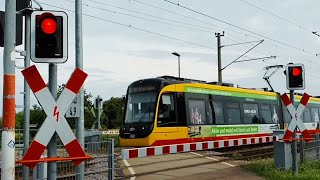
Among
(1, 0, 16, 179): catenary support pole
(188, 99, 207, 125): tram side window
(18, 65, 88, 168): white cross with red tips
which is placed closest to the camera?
(18, 65, 88, 168): white cross with red tips

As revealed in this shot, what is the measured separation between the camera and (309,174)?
37.4 ft

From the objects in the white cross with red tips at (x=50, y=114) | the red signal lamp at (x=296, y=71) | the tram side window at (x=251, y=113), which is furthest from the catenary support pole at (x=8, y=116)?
the tram side window at (x=251, y=113)

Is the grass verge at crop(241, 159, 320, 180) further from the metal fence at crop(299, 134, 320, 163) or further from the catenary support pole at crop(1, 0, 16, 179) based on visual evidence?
the catenary support pole at crop(1, 0, 16, 179)

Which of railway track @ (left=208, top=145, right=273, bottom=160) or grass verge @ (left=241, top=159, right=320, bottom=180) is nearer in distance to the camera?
grass verge @ (left=241, top=159, right=320, bottom=180)

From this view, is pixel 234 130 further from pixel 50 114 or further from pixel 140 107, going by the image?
pixel 50 114

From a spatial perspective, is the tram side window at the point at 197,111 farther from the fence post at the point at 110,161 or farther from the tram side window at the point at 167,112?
the fence post at the point at 110,161

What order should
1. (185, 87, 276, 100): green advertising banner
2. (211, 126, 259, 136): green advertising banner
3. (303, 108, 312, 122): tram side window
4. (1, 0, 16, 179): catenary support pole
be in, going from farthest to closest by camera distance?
(303, 108, 312, 122): tram side window, (211, 126, 259, 136): green advertising banner, (185, 87, 276, 100): green advertising banner, (1, 0, 16, 179): catenary support pole

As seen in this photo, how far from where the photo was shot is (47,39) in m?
5.42

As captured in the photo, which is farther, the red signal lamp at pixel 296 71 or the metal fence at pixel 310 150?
the metal fence at pixel 310 150

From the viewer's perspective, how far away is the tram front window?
1834 centimetres

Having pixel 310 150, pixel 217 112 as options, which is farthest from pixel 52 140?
pixel 217 112

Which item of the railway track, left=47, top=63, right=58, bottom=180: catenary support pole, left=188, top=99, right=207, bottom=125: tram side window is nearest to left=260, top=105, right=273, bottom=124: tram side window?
the railway track

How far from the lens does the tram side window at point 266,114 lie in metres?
25.6

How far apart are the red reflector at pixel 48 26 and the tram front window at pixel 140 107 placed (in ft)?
42.0
